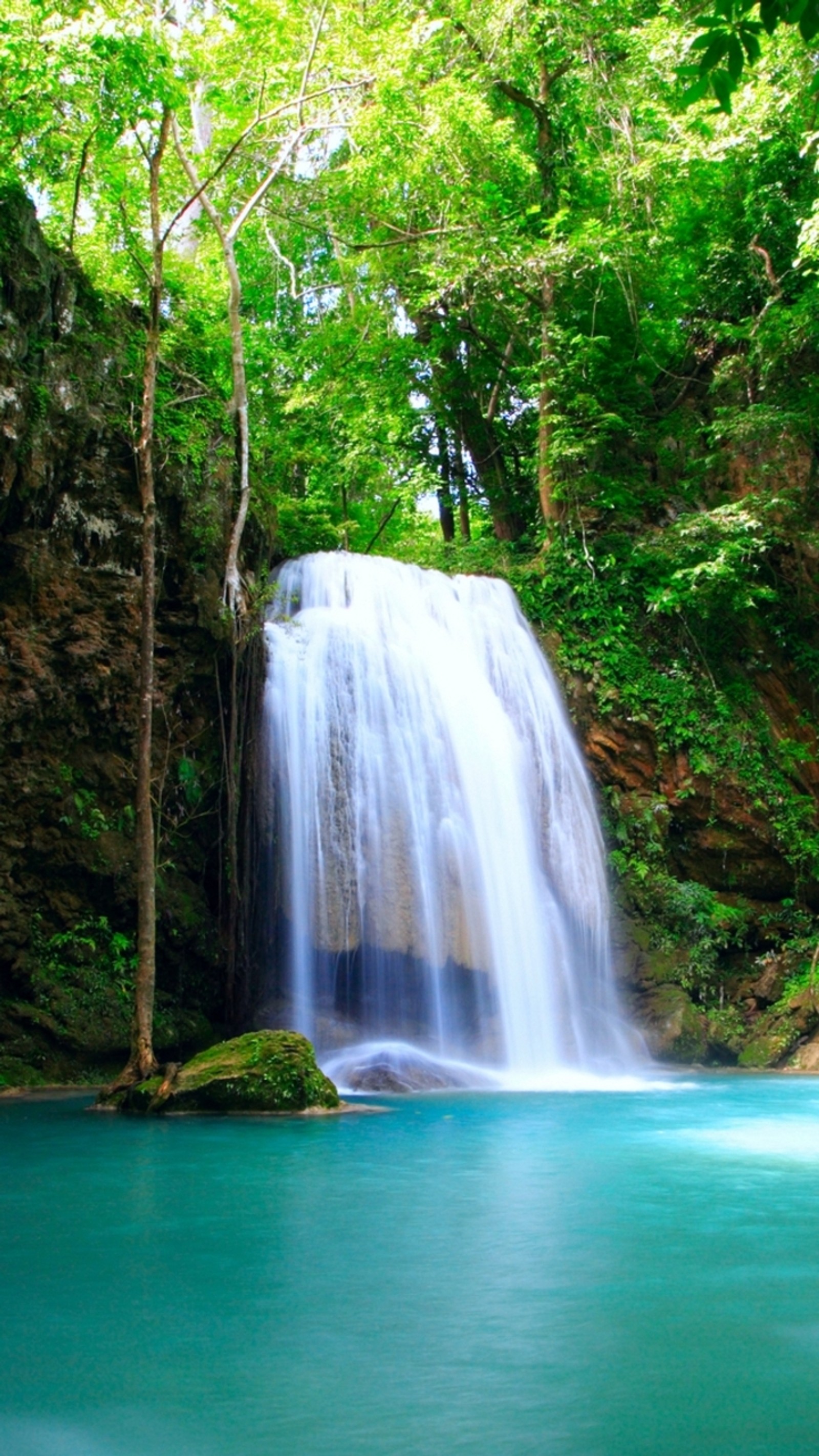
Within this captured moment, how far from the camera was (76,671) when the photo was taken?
37.7 ft

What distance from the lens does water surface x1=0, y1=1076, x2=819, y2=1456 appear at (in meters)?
3.06

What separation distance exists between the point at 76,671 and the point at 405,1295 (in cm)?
845

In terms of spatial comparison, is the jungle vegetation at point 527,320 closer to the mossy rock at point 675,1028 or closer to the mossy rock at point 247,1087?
the mossy rock at point 675,1028

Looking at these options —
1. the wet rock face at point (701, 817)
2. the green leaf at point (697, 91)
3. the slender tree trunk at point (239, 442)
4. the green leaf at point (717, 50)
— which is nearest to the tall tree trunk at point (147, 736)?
the slender tree trunk at point (239, 442)

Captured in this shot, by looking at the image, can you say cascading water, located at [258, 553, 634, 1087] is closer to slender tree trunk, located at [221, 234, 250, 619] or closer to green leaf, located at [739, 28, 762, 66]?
slender tree trunk, located at [221, 234, 250, 619]

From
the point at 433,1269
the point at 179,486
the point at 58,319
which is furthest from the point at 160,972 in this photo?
the point at 433,1269

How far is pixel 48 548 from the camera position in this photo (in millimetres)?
11398

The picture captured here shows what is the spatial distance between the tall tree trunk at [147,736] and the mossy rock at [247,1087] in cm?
51

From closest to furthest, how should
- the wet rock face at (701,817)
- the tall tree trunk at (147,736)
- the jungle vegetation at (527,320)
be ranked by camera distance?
the tall tree trunk at (147,736) < the jungle vegetation at (527,320) < the wet rock face at (701,817)

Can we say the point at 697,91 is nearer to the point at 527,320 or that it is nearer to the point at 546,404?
the point at 546,404

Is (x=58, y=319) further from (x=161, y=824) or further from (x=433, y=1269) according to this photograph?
(x=433, y=1269)

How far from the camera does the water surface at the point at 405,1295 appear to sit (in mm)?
3061

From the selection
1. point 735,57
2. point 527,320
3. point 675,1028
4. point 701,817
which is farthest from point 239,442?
point 735,57

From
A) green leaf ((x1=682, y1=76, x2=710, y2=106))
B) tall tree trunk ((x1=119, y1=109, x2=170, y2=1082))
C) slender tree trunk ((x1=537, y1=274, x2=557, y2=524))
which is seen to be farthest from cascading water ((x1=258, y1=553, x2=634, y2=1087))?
green leaf ((x1=682, y1=76, x2=710, y2=106))
